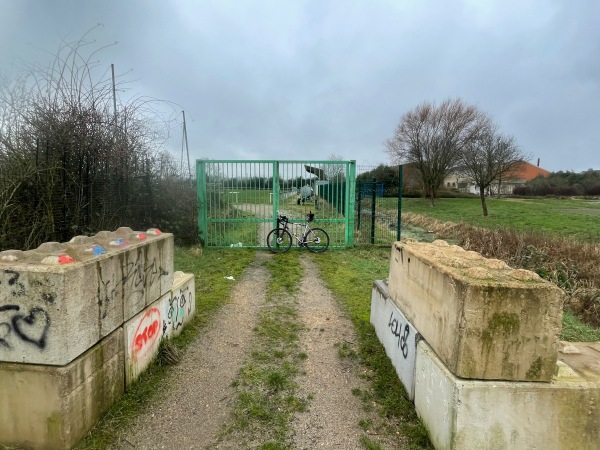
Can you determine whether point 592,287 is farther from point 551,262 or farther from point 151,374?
point 151,374

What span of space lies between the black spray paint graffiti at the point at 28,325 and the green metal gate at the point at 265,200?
7.25 meters

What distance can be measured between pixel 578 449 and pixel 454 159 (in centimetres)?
3398

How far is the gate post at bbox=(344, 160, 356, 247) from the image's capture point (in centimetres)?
957

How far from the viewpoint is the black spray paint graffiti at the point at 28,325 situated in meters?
2.10

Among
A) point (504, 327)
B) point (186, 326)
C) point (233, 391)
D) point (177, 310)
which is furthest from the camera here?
point (186, 326)

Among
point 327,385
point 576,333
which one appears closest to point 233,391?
point 327,385

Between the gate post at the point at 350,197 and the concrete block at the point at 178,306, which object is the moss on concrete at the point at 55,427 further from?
the gate post at the point at 350,197

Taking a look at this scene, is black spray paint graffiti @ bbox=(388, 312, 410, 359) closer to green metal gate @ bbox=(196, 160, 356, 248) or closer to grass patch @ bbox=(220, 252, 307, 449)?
grass patch @ bbox=(220, 252, 307, 449)

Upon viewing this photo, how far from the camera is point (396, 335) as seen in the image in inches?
132

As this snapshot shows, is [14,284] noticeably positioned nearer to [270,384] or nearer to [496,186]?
[270,384]

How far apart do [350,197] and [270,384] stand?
715cm

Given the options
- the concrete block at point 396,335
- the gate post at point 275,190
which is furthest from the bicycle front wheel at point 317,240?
the concrete block at point 396,335

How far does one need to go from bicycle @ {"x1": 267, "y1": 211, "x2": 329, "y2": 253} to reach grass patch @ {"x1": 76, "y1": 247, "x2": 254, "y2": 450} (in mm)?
747

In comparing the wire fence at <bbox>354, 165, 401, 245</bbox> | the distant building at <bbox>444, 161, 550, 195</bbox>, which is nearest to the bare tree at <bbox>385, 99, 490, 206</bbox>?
the distant building at <bbox>444, 161, 550, 195</bbox>
